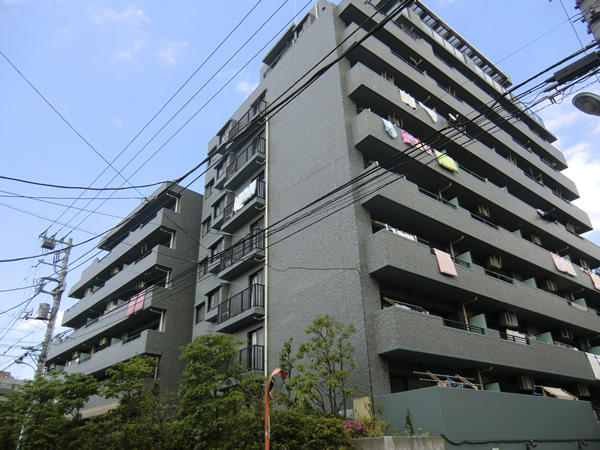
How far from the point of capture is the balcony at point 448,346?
13.4 metres

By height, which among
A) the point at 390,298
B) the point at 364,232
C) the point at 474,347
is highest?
the point at 364,232

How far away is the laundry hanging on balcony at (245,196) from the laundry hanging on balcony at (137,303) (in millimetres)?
7314

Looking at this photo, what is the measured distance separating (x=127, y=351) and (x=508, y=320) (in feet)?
62.9

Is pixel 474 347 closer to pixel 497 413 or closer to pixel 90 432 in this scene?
pixel 497 413

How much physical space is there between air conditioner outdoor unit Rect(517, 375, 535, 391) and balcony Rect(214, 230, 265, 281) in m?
12.2

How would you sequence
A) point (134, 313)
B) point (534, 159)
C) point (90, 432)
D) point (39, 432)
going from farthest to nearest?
point (534, 159), point (134, 313), point (39, 432), point (90, 432)

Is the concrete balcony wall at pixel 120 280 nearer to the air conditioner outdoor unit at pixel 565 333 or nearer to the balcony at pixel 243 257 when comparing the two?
the balcony at pixel 243 257

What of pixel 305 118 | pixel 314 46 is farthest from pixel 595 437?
pixel 314 46

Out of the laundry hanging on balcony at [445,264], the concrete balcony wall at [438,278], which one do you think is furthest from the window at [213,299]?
the laundry hanging on balcony at [445,264]

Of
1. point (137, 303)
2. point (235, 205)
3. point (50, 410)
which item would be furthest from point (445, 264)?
point (137, 303)

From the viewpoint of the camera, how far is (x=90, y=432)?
48.1ft

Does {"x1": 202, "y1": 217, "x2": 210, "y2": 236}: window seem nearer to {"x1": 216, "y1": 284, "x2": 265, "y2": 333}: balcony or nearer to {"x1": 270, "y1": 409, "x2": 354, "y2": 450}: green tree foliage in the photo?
{"x1": 216, "y1": 284, "x2": 265, "y2": 333}: balcony

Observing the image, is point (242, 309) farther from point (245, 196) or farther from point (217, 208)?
point (217, 208)

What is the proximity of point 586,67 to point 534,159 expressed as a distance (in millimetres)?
24547
